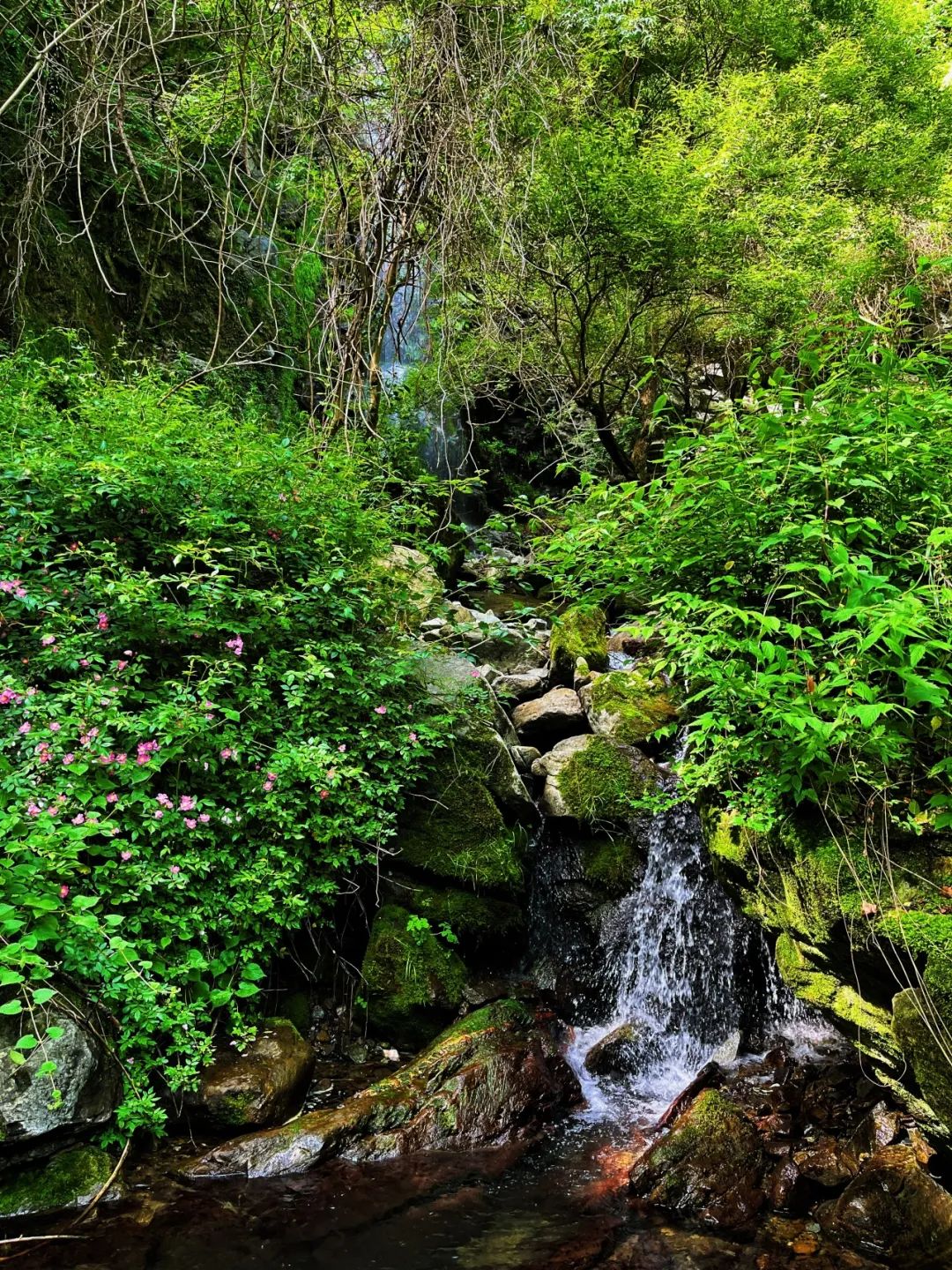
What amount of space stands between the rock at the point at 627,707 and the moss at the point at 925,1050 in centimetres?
357

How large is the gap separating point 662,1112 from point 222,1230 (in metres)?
2.42

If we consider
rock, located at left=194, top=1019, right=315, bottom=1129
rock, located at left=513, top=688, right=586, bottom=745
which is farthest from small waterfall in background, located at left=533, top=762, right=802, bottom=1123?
rock, located at left=194, top=1019, right=315, bottom=1129

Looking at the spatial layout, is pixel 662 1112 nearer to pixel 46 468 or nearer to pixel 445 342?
pixel 445 342

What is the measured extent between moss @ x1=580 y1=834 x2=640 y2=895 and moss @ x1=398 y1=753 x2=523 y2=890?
0.67m

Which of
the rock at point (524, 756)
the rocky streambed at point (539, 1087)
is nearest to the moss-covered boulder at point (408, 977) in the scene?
the rocky streambed at point (539, 1087)

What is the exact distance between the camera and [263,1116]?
11.5 ft

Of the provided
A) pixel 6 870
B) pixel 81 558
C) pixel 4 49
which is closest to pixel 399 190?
pixel 81 558

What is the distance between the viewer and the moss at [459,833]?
478 centimetres

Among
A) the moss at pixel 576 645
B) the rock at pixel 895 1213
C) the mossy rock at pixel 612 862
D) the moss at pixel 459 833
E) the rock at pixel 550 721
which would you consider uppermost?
the moss at pixel 576 645

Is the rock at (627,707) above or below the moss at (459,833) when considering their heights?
above

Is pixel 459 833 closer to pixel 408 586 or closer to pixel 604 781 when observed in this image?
pixel 604 781

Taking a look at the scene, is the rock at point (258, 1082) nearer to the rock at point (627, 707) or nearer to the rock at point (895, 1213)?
the rock at point (895, 1213)

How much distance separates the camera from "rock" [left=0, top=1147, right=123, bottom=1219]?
9.48 feet

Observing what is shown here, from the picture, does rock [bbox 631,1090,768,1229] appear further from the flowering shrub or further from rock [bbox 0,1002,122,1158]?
rock [bbox 0,1002,122,1158]
